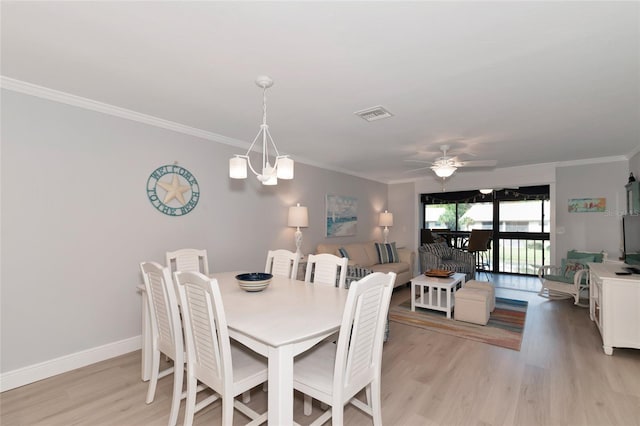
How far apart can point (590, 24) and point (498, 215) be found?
674 cm

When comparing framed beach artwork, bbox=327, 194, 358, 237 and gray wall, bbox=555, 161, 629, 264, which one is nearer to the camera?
gray wall, bbox=555, 161, 629, 264

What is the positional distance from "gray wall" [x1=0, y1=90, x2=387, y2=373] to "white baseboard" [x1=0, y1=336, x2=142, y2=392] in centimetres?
5

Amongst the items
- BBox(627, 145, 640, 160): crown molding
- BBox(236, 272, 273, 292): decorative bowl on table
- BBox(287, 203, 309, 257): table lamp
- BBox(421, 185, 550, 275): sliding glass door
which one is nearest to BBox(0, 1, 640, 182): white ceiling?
BBox(627, 145, 640, 160): crown molding

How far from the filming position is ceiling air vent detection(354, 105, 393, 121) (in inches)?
113

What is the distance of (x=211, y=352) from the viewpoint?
1627mm

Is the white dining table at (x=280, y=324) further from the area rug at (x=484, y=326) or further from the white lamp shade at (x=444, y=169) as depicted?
the white lamp shade at (x=444, y=169)

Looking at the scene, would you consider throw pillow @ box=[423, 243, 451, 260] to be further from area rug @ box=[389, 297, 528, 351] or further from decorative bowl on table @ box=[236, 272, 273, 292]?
decorative bowl on table @ box=[236, 272, 273, 292]

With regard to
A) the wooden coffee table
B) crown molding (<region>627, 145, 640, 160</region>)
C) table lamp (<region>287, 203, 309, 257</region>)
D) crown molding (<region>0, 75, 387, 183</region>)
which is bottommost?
the wooden coffee table

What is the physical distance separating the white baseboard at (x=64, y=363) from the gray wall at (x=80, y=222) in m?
0.05

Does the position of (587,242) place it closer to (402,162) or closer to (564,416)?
(402,162)

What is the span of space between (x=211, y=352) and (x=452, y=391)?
1.90 meters

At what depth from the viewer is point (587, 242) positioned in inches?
198

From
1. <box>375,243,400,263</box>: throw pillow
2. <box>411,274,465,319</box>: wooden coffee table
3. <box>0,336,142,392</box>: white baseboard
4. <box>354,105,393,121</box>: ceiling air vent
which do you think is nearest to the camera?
<box>0,336,142,392</box>: white baseboard

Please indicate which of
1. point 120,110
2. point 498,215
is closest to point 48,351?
point 120,110
